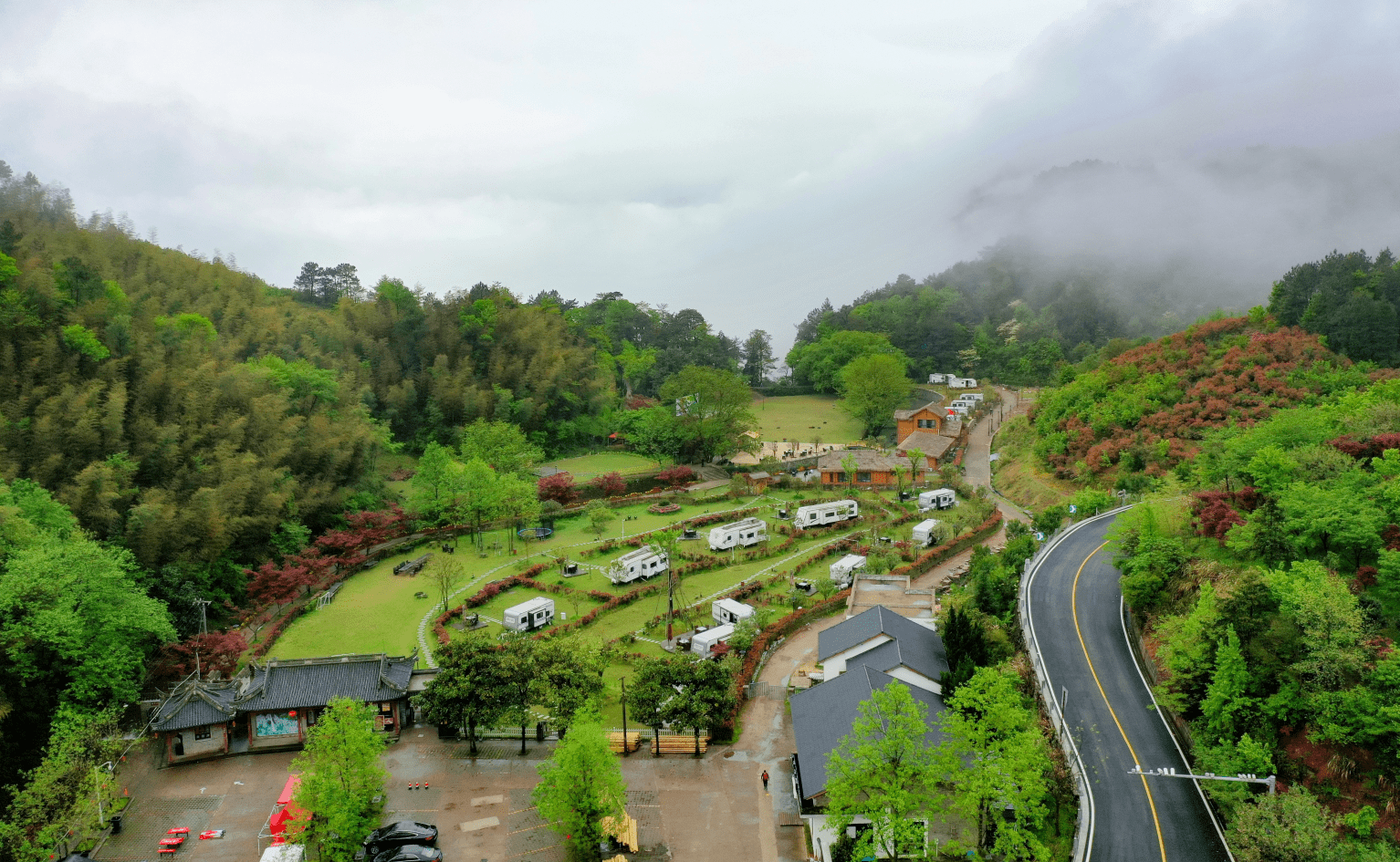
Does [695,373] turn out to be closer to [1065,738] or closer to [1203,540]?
[1203,540]

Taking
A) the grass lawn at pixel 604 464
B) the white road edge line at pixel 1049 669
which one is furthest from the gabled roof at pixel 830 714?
the grass lawn at pixel 604 464

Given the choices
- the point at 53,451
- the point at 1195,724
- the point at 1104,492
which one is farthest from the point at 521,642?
the point at 1104,492

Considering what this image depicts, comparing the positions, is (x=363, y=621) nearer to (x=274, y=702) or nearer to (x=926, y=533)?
(x=274, y=702)

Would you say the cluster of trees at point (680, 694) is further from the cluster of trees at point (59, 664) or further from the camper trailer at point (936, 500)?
the camper trailer at point (936, 500)

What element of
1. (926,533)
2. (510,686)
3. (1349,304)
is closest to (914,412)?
(926,533)

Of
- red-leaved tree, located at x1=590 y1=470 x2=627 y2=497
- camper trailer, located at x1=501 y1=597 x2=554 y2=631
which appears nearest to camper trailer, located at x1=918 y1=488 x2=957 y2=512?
red-leaved tree, located at x1=590 y1=470 x2=627 y2=497

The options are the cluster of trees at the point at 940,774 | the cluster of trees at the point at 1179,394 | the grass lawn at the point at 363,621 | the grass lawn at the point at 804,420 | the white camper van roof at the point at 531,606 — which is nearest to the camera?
the cluster of trees at the point at 940,774

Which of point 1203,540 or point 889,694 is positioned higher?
point 1203,540
